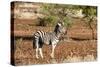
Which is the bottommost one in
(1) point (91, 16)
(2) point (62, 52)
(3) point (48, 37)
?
(2) point (62, 52)

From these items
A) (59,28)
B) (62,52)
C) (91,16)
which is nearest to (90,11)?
(91,16)

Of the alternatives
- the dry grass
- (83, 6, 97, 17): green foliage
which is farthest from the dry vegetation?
(83, 6, 97, 17): green foliage

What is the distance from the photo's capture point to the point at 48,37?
90.4 inches

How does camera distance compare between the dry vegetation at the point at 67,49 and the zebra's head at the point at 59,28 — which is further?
the zebra's head at the point at 59,28

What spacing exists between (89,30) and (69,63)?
456mm

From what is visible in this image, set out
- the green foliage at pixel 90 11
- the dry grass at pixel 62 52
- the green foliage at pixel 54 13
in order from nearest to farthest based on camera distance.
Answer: the dry grass at pixel 62 52
the green foliage at pixel 54 13
the green foliage at pixel 90 11

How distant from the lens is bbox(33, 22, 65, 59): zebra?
223 cm

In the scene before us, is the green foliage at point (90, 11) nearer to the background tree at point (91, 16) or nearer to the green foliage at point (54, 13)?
the background tree at point (91, 16)

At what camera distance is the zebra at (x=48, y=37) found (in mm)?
2234

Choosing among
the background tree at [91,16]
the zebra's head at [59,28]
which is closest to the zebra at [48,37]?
the zebra's head at [59,28]

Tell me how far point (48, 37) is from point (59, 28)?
0.16 m

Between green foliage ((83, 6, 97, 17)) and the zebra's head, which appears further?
green foliage ((83, 6, 97, 17))

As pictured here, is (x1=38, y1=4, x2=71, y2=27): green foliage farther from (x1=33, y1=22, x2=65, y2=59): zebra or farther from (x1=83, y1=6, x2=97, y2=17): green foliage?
(x1=83, y1=6, x2=97, y2=17): green foliage

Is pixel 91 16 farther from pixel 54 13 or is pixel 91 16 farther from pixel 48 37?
pixel 48 37
